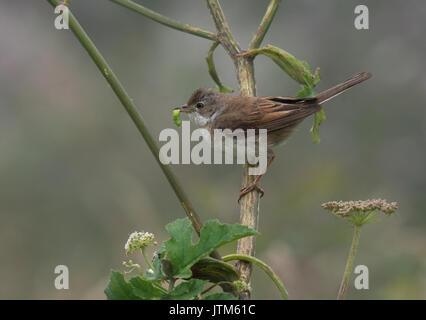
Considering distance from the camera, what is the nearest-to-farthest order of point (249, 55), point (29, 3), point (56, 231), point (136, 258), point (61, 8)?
point (61, 8), point (249, 55), point (136, 258), point (56, 231), point (29, 3)

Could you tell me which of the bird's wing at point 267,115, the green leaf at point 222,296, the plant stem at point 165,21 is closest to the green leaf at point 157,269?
the green leaf at point 222,296

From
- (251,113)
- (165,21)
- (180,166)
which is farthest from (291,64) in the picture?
(180,166)

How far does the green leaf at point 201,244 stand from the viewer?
1580mm

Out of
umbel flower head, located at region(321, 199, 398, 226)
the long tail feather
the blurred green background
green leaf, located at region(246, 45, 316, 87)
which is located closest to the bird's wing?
the long tail feather

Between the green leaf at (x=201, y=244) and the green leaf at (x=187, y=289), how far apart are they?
1.4 inches

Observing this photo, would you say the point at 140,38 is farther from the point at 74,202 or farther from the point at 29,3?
the point at 74,202

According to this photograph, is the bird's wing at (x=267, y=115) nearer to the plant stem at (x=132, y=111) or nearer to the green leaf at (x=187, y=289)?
the plant stem at (x=132, y=111)

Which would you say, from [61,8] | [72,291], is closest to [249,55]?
[61,8]

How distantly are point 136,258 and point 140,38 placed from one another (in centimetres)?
312

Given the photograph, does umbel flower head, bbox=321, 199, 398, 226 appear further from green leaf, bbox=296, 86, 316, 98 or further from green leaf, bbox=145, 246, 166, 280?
green leaf, bbox=296, 86, 316, 98

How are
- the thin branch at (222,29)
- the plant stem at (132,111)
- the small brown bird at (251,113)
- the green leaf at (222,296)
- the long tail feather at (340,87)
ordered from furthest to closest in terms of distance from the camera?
the small brown bird at (251,113)
the long tail feather at (340,87)
the thin branch at (222,29)
the plant stem at (132,111)
the green leaf at (222,296)

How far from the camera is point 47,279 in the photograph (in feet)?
16.8

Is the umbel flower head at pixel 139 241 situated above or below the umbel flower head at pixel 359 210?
below

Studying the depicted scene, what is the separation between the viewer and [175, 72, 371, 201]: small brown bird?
4.40 metres
